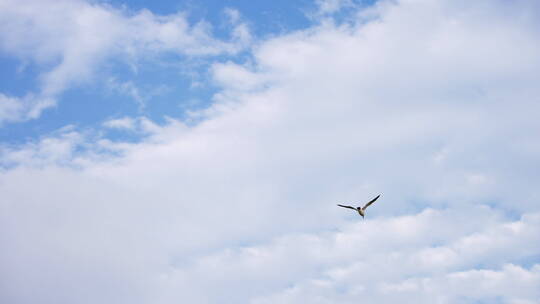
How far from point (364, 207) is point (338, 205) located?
15.6ft

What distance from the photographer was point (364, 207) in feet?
182

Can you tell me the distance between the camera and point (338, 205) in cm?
5300
